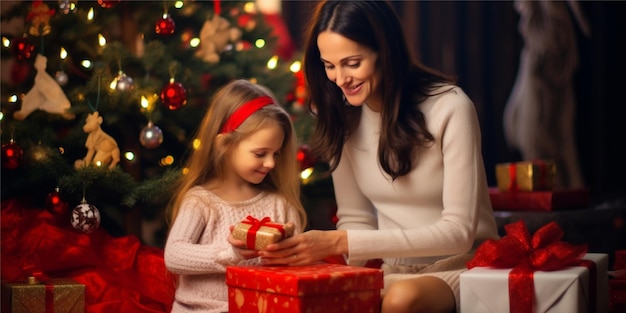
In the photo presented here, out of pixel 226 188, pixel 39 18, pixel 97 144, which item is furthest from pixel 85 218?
pixel 39 18

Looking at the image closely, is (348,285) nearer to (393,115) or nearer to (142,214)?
(393,115)

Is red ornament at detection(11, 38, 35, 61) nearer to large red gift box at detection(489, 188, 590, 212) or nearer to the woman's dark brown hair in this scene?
the woman's dark brown hair

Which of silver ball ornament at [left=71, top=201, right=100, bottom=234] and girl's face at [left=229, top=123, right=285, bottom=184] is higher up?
girl's face at [left=229, top=123, right=285, bottom=184]

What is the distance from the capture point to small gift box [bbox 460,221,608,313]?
1873 mm

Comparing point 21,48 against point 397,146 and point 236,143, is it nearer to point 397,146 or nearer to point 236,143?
point 236,143

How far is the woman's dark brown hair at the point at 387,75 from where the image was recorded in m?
2.19

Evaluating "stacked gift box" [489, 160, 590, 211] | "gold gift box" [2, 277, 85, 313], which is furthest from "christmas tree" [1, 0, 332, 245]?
"stacked gift box" [489, 160, 590, 211]

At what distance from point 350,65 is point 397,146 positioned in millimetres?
238

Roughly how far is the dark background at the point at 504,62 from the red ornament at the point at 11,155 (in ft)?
5.70

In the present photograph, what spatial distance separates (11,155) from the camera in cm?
243

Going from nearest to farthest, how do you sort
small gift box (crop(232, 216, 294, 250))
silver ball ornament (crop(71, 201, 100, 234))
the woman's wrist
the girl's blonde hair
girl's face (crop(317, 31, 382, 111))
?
small gift box (crop(232, 216, 294, 250)), the woman's wrist, girl's face (crop(317, 31, 382, 111)), the girl's blonde hair, silver ball ornament (crop(71, 201, 100, 234))

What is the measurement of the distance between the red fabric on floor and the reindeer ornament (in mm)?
212

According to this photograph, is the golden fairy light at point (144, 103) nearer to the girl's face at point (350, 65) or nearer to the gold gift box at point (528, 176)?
the girl's face at point (350, 65)

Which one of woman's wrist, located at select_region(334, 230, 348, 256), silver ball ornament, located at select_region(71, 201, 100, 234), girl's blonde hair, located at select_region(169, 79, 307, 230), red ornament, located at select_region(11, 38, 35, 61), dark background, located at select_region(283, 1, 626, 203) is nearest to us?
woman's wrist, located at select_region(334, 230, 348, 256)
